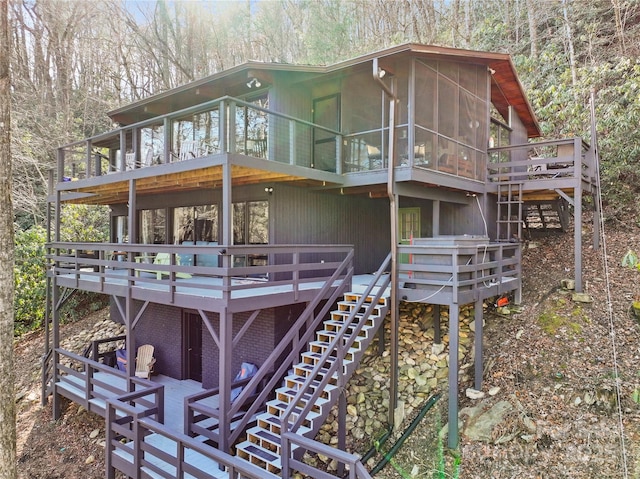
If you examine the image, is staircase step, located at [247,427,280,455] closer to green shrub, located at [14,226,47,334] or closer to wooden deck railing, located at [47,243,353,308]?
wooden deck railing, located at [47,243,353,308]

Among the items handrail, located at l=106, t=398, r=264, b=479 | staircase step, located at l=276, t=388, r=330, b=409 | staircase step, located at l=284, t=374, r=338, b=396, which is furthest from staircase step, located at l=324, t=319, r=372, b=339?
handrail, located at l=106, t=398, r=264, b=479

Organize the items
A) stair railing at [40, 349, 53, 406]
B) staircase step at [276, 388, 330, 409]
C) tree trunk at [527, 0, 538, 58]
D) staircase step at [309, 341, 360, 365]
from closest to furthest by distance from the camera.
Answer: staircase step at [276, 388, 330, 409], staircase step at [309, 341, 360, 365], stair railing at [40, 349, 53, 406], tree trunk at [527, 0, 538, 58]

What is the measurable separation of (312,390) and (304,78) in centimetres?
706

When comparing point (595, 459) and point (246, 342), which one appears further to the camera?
point (246, 342)

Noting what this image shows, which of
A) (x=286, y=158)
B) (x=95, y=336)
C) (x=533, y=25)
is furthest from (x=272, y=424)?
(x=533, y=25)

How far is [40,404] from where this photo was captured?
36.2ft

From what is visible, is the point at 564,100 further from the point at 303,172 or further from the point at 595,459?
the point at 595,459

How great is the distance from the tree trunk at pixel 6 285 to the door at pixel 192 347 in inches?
194

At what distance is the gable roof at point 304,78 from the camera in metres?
8.69

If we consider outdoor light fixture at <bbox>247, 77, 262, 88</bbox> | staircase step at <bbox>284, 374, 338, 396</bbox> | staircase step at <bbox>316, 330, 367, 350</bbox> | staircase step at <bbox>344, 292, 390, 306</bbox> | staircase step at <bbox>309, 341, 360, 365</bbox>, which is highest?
outdoor light fixture at <bbox>247, 77, 262, 88</bbox>

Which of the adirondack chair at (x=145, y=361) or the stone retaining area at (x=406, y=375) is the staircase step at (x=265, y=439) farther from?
the adirondack chair at (x=145, y=361)

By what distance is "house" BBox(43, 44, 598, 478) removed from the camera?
6.63 m

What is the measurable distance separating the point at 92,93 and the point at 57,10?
3.96 metres

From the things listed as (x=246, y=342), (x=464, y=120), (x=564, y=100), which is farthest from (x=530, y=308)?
(x=564, y=100)
